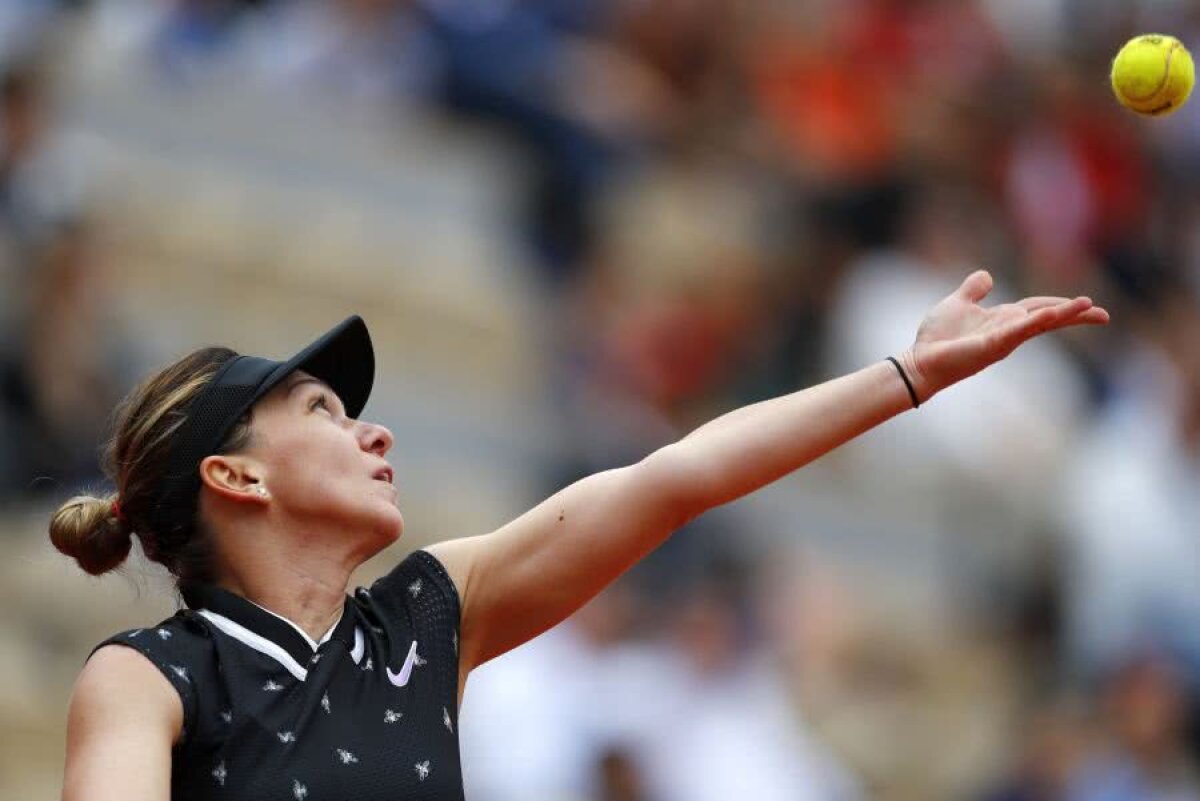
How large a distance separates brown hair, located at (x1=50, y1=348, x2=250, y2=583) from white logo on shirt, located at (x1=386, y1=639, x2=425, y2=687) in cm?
31

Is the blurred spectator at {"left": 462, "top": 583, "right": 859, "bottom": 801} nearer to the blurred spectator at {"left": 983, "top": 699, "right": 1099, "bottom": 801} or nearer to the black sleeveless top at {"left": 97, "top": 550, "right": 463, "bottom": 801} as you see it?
the blurred spectator at {"left": 983, "top": 699, "right": 1099, "bottom": 801}

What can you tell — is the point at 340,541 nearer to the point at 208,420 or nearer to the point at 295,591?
the point at 295,591

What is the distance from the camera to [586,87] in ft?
30.7

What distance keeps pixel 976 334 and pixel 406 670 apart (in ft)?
3.20

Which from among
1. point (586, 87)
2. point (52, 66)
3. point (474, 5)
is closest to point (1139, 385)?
point (586, 87)

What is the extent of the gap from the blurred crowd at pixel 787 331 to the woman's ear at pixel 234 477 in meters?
2.95

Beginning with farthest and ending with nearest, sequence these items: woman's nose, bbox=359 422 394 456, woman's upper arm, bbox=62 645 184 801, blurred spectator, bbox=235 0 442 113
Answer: blurred spectator, bbox=235 0 442 113
woman's nose, bbox=359 422 394 456
woman's upper arm, bbox=62 645 184 801

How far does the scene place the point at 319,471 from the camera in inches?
127

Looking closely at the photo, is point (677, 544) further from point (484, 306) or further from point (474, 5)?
point (474, 5)

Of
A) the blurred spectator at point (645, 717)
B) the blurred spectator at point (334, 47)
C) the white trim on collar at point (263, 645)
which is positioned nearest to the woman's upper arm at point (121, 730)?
the white trim on collar at point (263, 645)

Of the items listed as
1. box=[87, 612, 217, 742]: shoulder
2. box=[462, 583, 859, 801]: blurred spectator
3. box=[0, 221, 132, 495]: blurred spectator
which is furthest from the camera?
box=[462, 583, 859, 801]: blurred spectator

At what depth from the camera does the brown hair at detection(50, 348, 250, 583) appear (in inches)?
126

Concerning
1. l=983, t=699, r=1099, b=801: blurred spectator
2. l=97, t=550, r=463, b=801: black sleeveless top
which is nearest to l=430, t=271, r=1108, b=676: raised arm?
l=97, t=550, r=463, b=801: black sleeveless top

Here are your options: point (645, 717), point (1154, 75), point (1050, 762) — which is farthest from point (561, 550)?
point (1050, 762)
